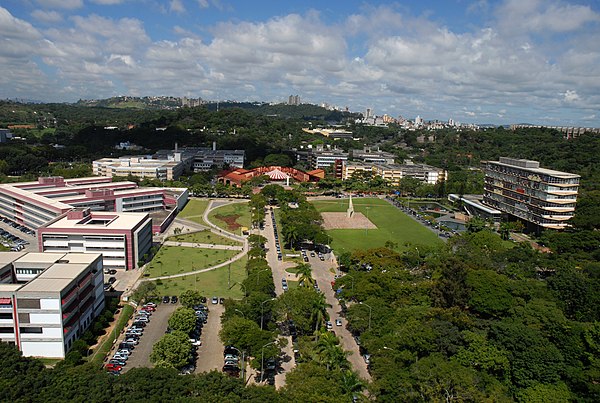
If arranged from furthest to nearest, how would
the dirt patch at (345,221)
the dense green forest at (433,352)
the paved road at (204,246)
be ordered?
the dirt patch at (345,221), the paved road at (204,246), the dense green forest at (433,352)

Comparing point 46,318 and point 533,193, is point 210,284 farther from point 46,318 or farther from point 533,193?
point 533,193

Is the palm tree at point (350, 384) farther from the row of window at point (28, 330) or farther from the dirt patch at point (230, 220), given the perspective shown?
the dirt patch at point (230, 220)

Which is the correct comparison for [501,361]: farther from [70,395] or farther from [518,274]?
[70,395]

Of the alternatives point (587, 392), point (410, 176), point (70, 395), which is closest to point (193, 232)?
point (70, 395)

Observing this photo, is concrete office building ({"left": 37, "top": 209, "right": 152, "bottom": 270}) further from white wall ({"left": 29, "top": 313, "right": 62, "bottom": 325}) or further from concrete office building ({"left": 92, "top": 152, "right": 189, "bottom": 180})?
concrete office building ({"left": 92, "top": 152, "right": 189, "bottom": 180})

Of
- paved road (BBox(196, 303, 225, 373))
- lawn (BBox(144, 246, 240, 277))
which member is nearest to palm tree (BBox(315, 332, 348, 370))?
paved road (BBox(196, 303, 225, 373))

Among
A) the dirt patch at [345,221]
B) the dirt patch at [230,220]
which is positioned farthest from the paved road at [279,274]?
the dirt patch at [345,221]

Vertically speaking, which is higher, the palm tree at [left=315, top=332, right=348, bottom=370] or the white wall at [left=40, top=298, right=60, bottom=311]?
the white wall at [left=40, top=298, right=60, bottom=311]
